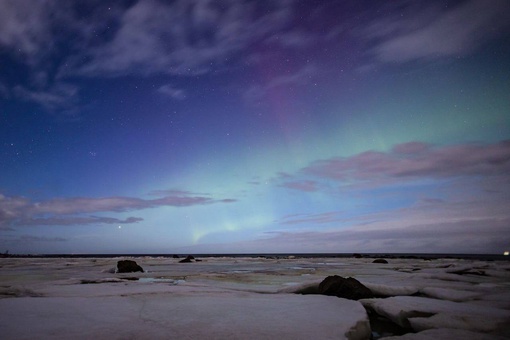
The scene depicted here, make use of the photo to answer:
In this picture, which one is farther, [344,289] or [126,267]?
[126,267]

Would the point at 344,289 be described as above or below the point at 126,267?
above

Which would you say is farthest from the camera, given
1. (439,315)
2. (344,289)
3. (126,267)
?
(126,267)

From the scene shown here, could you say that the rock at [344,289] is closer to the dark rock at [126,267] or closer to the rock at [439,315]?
the rock at [439,315]

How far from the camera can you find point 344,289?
6.71 m

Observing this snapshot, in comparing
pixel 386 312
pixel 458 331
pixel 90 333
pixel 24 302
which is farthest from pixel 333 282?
pixel 24 302

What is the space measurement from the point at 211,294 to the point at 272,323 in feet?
9.32

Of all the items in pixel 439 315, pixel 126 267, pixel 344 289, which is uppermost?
pixel 439 315

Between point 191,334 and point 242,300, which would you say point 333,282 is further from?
point 191,334

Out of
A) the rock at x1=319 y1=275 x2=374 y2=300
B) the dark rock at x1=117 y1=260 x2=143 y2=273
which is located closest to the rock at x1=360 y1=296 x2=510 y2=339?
the rock at x1=319 y1=275 x2=374 y2=300

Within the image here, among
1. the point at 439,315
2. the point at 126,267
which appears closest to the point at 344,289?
the point at 439,315

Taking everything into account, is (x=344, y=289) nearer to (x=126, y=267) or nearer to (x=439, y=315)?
(x=439, y=315)

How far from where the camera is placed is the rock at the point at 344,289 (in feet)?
21.7

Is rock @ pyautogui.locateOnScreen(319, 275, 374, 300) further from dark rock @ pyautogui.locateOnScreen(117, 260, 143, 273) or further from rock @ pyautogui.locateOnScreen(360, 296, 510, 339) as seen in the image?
dark rock @ pyautogui.locateOnScreen(117, 260, 143, 273)

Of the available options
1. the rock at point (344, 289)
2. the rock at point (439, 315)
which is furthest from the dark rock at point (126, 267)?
the rock at point (439, 315)
